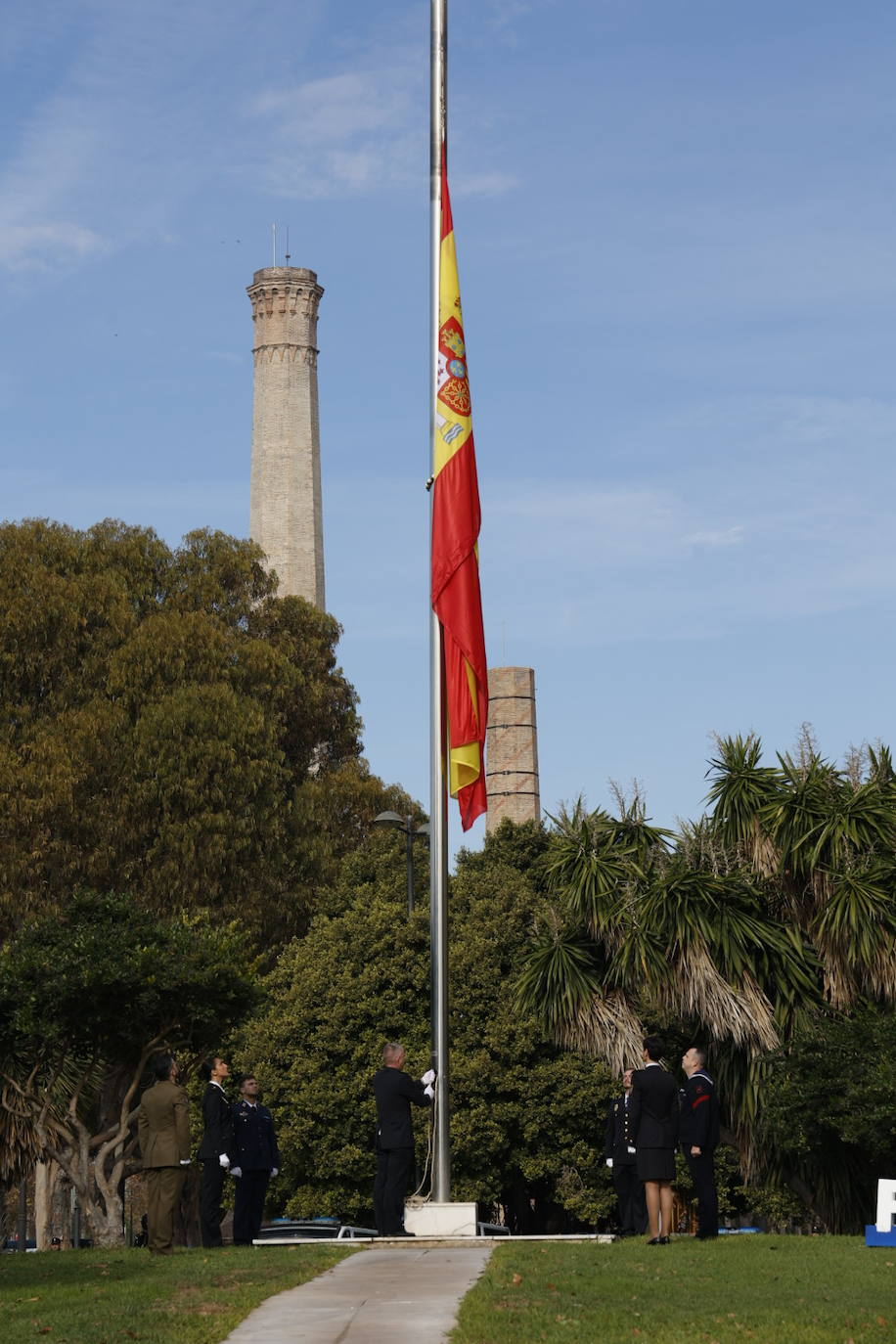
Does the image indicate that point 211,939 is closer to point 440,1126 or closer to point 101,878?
point 440,1126

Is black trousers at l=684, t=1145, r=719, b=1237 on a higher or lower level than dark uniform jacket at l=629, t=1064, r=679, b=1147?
lower

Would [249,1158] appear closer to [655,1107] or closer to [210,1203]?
[210,1203]

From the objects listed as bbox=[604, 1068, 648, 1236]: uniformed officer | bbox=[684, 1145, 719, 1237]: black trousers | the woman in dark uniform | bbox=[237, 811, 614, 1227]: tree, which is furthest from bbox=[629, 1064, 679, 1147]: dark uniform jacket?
bbox=[237, 811, 614, 1227]: tree

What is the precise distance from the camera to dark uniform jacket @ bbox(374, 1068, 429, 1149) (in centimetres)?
1457

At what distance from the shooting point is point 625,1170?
53.0ft

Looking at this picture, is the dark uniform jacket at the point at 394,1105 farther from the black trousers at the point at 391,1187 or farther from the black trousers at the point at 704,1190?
the black trousers at the point at 704,1190

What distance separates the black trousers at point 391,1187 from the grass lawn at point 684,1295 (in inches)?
61.7

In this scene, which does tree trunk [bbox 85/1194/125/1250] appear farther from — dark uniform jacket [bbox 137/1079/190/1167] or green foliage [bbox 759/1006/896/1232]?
dark uniform jacket [bbox 137/1079/190/1167]

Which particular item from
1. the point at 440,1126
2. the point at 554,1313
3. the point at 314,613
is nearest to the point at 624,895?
the point at 440,1126

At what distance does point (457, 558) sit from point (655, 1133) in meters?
6.07

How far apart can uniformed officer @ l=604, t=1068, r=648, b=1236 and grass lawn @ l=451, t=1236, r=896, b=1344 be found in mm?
2194

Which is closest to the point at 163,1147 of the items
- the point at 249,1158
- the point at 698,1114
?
the point at 249,1158

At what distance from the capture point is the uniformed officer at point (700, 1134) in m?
14.1

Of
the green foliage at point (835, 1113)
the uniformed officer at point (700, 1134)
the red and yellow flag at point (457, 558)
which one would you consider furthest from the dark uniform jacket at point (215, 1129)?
the green foliage at point (835, 1113)
